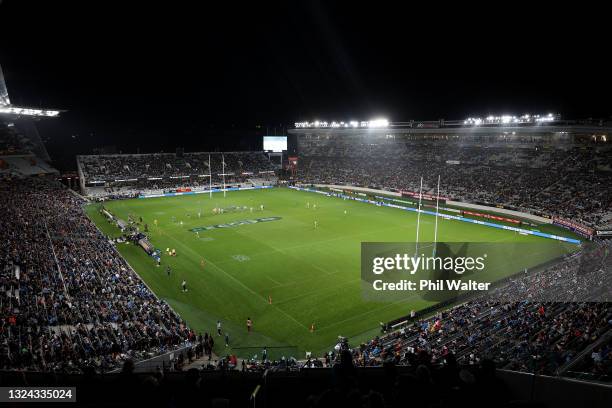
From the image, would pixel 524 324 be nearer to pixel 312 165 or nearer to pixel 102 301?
pixel 102 301

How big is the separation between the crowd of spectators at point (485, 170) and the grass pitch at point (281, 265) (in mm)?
10015

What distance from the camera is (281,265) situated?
1303 inches

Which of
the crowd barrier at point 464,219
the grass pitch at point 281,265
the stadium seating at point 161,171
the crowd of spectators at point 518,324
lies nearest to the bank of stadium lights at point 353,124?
the stadium seating at point 161,171

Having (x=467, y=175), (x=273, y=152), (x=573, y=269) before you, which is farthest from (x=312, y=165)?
(x=573, y=269)

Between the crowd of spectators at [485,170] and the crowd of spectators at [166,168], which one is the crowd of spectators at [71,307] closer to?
the crowd of spectators at [485,170]

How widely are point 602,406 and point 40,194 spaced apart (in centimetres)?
5476

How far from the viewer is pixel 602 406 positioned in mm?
5840

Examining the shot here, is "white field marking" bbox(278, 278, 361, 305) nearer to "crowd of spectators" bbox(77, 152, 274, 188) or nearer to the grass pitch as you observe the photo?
the grass pitch

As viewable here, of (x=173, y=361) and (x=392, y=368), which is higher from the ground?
(x=392, y=368)

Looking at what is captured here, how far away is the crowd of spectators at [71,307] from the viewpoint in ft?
49.6

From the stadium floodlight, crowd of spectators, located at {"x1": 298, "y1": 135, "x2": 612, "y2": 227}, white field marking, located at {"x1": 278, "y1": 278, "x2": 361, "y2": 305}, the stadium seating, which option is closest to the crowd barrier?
crowd of spectators, located at {"x1": 298, "y1": 135, "x2": 612, "y2": 227}
